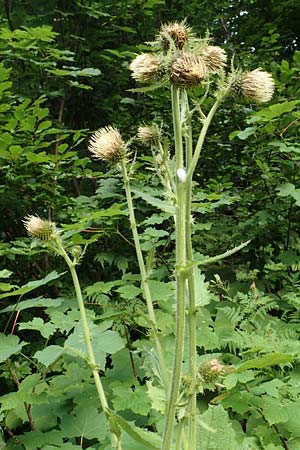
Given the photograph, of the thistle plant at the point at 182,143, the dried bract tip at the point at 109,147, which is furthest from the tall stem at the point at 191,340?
the dried bract tip at the point at 109,147

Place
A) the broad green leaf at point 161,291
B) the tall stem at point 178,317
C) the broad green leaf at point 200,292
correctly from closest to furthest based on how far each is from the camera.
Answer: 1. the tall stem at point 178,317
2. the broad green leaf at point 200,292
3. the broad green leaf at point 161,291

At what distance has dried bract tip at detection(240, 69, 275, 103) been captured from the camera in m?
1.27

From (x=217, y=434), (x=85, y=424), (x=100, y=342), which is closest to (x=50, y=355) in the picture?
(x=100, y=342)

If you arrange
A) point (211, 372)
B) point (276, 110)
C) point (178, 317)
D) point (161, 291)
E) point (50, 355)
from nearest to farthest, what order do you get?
point (178, 317), point (211, 372), point (50, 355), point (161, 291), point (276, 110)

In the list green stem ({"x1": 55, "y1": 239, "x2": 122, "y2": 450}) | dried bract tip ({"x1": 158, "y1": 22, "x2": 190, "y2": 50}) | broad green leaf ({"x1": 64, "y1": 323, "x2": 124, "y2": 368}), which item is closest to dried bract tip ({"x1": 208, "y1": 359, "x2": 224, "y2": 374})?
green stem ({"x1": 55, "y1": 239, "x2": 122, "y2": 450})

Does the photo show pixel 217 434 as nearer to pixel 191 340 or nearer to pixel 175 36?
pixel 191 340

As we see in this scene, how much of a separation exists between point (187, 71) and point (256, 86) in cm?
30

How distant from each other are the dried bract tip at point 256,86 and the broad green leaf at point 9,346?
1.13 metres

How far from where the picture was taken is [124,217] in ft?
10.2

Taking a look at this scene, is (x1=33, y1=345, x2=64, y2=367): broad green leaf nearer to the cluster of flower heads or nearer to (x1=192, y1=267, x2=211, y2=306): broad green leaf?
(x1=192, y1=267, x2=211, y2=306): broad green leaf

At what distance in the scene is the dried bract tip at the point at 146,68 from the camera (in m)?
1.18

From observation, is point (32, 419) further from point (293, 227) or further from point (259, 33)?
point (259, 33)

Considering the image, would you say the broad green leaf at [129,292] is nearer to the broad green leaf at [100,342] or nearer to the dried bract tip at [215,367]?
the broad green leaf at [100,342]

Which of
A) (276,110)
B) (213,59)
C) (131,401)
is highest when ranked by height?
(276,110)
